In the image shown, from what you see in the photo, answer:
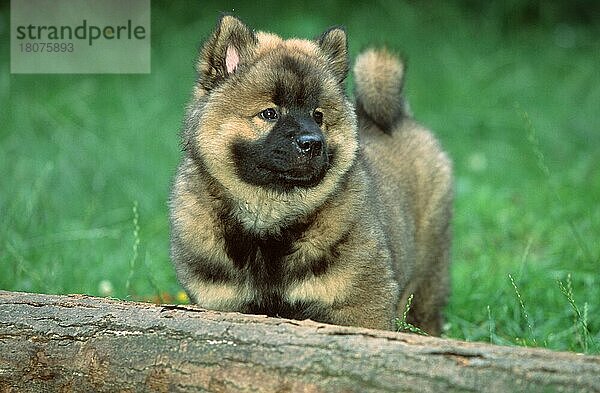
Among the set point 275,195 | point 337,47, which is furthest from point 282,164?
point 337,47

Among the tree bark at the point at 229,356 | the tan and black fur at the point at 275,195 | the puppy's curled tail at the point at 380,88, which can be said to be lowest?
the tree bark at the point at 229,356

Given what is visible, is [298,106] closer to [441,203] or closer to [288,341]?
[288,341]

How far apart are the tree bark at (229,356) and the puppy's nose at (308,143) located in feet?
2.70

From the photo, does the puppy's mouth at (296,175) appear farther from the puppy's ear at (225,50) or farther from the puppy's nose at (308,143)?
the puppy's ear at (225,50)

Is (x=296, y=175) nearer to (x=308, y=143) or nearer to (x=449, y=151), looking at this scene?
(x=308, y=143)

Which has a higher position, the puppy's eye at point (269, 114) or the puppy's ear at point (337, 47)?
the puppy's ear at point (337, 47)

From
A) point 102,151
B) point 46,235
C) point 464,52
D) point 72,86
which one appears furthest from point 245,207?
point 464,52

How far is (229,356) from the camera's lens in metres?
2.96

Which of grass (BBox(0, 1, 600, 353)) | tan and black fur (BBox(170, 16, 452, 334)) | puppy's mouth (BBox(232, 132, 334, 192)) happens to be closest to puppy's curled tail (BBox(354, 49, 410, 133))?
grass (BBox(0, 1, 600, 353))

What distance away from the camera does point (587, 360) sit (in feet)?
8.70

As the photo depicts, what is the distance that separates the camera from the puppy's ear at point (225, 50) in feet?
13.3

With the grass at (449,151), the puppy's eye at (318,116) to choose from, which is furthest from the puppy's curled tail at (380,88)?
the puppy's eye at (318,116)

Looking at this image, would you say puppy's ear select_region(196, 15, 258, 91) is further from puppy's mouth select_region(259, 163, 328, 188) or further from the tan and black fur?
puppy's mouth select_region(259, 163, 328, 188)

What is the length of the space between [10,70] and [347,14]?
438 cm
